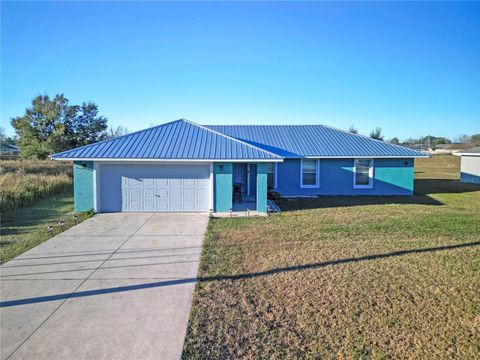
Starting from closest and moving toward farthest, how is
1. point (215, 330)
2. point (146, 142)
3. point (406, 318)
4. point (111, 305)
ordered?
point (215, 330)
point (406, 318)
point (111, 305)
point (146, 142)

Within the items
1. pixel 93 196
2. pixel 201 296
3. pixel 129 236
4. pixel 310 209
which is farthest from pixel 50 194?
pixel 201 296

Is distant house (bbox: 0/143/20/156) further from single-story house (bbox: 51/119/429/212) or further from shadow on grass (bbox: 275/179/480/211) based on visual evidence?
shadow on grass (bbox: 275/179/480/211)

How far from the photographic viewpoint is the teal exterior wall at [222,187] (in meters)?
13.4

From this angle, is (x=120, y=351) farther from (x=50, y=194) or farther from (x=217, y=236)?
(x=50, y=194)

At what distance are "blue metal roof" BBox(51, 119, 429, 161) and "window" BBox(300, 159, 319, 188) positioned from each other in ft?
2.40

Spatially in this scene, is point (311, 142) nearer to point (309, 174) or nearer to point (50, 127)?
point (309, 174)

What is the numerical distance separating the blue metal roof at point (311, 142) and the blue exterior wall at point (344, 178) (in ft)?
1.93

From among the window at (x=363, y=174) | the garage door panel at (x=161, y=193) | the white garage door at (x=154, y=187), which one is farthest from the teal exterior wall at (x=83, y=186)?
the window at (x=363, y=174)

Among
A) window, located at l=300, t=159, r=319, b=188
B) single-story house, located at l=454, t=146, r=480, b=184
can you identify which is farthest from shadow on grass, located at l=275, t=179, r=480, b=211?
single-story house, located at l=454, t=146, r=480, b=184

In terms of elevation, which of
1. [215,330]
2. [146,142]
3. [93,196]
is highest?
[146,142]

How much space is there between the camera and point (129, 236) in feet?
32.5

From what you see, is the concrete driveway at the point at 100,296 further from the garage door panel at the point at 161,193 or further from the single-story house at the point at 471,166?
the single-story house at the point at 471,166

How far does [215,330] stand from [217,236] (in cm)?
515

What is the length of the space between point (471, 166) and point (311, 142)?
15169mm
